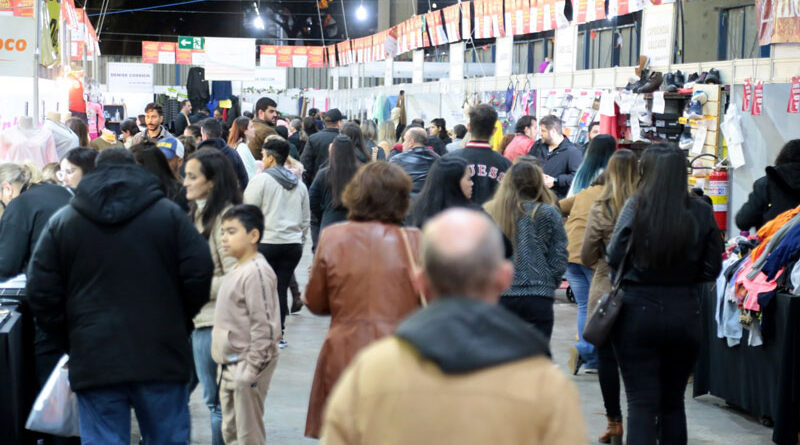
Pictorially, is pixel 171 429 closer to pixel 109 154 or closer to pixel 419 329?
pixel 109 154

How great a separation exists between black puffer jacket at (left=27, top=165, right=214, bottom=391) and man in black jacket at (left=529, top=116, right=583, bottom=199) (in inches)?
213

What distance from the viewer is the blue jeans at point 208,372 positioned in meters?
4.90

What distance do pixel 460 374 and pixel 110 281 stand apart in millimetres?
2194

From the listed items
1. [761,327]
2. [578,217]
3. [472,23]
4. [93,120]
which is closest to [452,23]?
[472,23]

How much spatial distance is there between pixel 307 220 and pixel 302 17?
129ft

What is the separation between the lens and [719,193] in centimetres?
879

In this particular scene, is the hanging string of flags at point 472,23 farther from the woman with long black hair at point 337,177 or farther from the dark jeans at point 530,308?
the dark jeans at point 530,308

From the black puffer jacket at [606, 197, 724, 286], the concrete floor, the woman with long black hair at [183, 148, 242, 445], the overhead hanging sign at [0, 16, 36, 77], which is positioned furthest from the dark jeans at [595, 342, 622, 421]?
the overhead hanging sign at [0, 16, 36, 77]

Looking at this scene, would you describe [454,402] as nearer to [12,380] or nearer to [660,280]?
[660,280]

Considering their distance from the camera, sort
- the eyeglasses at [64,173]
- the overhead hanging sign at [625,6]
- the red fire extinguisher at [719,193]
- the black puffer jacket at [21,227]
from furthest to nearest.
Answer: the overhead hanging sign at [625,6], the red fire extinguisher at [719,193], the eyeglasses at [64,173], the black puffer jacket at [21,227]

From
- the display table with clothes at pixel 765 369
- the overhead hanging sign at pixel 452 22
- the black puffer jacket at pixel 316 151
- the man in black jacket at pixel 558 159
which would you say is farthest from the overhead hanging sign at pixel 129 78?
the display table with clothes at pixel 765 369

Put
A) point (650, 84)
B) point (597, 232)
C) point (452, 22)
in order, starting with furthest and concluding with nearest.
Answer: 1. point (452, 22)
2. point (650, 84)
3. point (597, 232)

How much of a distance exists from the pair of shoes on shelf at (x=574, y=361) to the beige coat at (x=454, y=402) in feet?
17.7

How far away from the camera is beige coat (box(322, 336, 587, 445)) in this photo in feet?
6.48
